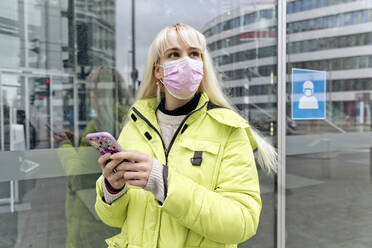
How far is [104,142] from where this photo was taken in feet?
3.22

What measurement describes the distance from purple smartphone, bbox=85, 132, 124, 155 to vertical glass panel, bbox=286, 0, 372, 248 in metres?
2.31

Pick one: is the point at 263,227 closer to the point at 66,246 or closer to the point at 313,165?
the point at 313,165

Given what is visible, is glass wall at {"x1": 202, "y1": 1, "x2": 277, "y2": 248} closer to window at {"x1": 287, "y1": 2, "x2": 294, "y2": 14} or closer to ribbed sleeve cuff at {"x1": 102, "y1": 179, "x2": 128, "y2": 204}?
window at {"x1": 287, "y1": 2, "x2": 294, "y2": 14}

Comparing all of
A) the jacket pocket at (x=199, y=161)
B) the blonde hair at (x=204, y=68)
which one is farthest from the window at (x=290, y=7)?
the jacket pocket at (x=199, y=161)

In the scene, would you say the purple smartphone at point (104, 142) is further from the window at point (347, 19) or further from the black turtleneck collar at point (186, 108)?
the window at point (347, 19)

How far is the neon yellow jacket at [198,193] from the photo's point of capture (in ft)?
3.44

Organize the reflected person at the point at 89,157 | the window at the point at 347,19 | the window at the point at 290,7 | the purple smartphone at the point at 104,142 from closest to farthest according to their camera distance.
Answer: the purple smartphone at the point at 104,142, the reflected person at the point at 89,157, the window at the point at 290,7, the window at the point at 347,19

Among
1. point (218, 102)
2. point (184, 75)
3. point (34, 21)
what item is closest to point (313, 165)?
point (218, 102)

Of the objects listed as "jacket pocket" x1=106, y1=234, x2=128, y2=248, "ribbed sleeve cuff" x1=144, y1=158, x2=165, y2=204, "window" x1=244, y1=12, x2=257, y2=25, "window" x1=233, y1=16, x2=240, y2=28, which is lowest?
"jacket pocket" x1=106, y1=234, x2=128, y2=248

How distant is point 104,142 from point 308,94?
2.53 meters

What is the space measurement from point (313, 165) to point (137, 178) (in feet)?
8.75

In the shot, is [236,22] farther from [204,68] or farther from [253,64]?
[204,68]

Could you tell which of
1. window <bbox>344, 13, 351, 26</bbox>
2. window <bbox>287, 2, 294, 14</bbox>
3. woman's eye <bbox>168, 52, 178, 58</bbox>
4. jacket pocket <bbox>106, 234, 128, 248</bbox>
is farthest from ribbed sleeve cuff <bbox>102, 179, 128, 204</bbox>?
window <bbox>344, 13, 351, 26</bbox>

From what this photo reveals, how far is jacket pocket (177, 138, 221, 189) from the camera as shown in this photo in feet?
3.79
